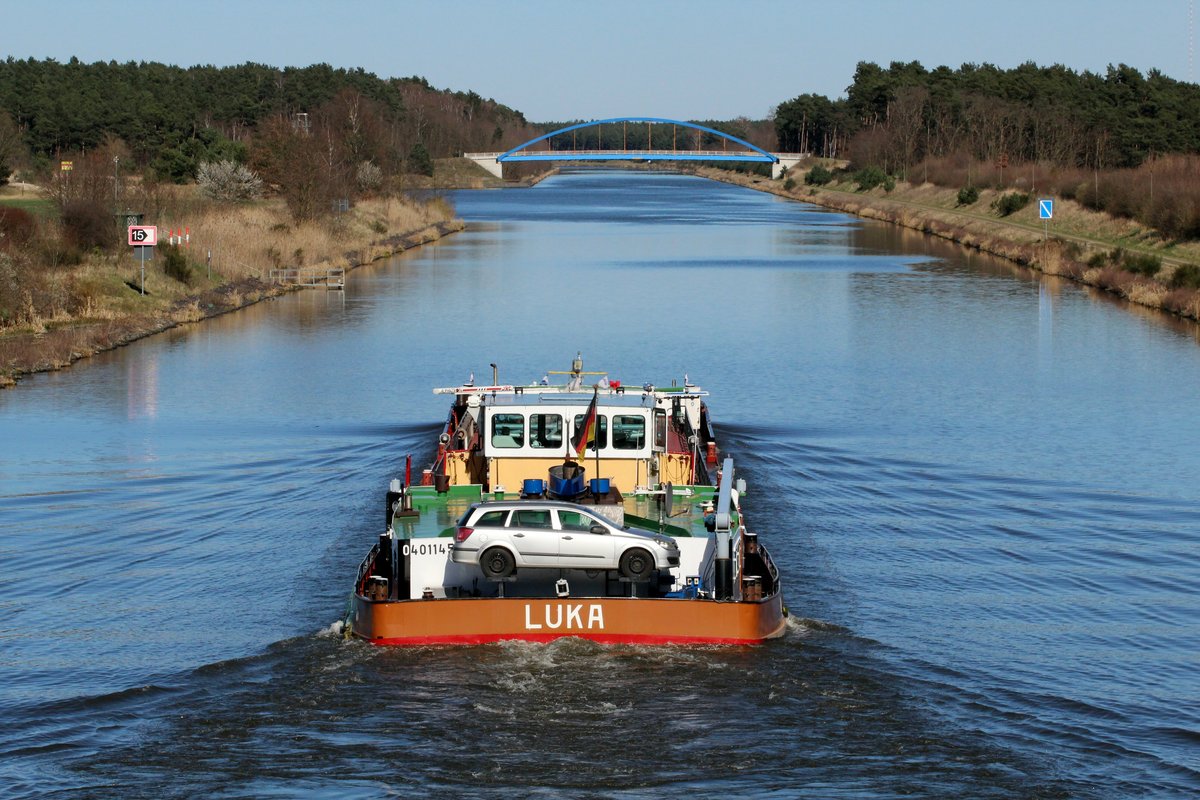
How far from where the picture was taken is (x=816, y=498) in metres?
33.9

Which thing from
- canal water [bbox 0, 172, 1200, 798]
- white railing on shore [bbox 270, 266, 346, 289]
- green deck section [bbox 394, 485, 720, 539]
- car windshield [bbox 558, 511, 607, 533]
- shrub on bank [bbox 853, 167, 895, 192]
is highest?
shrub on bank [bbox 853, 167, 895, 192]

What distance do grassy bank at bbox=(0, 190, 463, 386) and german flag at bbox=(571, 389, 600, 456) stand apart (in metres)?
27.0

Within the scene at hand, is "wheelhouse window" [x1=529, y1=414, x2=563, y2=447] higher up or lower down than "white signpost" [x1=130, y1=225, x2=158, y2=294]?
lower down

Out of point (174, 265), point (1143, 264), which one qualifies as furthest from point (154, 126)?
point (1143, 264)

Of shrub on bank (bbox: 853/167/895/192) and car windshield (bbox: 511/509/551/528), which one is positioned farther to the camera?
shrub on bank (bbox: 853/167/895/192)

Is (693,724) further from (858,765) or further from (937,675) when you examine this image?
(937,675)

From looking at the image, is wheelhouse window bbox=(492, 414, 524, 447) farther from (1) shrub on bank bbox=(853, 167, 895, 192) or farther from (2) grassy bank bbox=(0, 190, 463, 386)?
(1) shrub on bank bbox=(853, 167, 895, 192)

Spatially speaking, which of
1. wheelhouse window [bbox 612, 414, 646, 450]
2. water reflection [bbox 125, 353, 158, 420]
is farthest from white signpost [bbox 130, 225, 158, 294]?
wheelhouse window [bbox 612, 414, 646, 450]

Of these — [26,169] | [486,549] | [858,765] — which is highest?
[26,169]

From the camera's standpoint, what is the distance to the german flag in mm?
26297

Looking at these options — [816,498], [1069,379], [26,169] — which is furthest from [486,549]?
[26,169]

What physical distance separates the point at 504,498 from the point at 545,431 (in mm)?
1468

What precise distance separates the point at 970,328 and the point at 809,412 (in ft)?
69.1

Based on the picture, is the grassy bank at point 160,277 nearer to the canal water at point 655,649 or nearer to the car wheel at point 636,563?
the canal water at point 655,649
